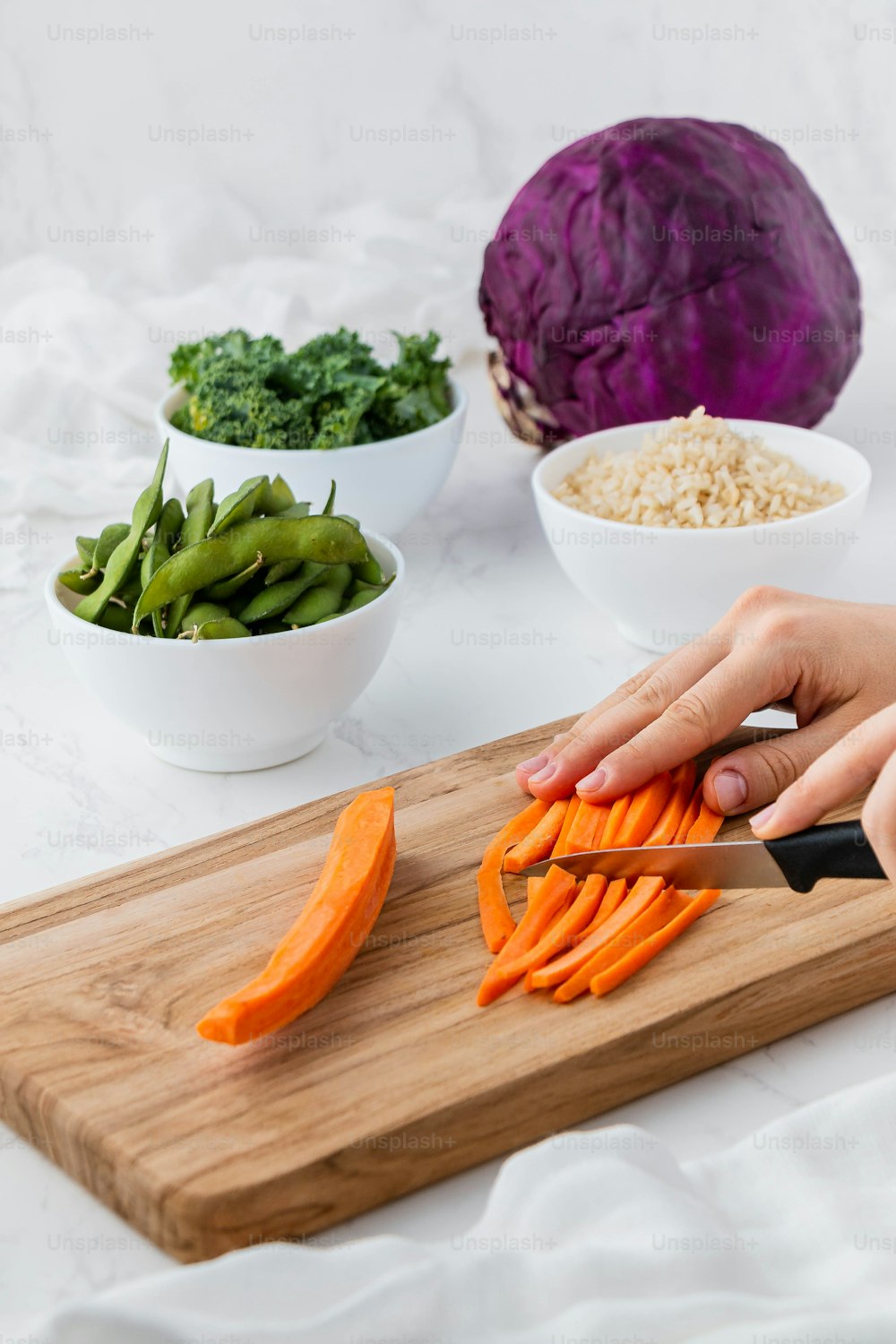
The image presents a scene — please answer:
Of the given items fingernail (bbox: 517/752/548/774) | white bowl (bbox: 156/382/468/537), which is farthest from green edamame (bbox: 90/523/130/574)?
fingernail (bbox: 517/752/548/774)

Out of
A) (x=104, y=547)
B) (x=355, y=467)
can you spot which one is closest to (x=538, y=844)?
(x=104, y=547)

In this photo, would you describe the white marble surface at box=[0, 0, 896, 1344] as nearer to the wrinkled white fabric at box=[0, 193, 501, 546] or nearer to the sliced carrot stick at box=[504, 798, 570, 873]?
the wrinkled white fabric at box=[0, 193, 501, 546]

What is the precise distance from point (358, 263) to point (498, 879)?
2.25 meters

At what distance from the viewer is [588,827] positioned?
1.47 meters

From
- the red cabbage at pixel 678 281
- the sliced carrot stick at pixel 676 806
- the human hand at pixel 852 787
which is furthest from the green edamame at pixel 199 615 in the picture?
the red cabbage at pixel 678 281

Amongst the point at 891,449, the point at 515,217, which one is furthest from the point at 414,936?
the point at 891,449

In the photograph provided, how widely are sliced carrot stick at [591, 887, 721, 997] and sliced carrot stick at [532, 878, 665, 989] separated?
2cm

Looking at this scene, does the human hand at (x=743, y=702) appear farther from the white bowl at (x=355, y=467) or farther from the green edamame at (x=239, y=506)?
the white bowl at (x=355, y=467)

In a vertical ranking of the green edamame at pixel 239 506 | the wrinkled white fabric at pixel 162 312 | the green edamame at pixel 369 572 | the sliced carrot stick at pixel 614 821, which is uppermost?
the green edamame at pixel 239 506

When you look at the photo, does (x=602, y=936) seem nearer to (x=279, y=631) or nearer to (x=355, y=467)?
(x=279, y=631)

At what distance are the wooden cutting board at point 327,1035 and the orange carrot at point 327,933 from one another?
3 cm

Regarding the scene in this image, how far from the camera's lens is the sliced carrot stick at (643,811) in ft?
4.71

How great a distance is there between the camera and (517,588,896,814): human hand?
4.96ft

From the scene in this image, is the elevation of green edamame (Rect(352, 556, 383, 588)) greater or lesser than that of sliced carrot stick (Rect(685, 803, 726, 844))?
greater
